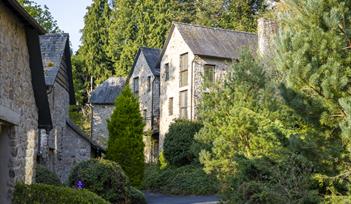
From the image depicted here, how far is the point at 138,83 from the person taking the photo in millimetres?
38875

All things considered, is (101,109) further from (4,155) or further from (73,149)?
(4,155)

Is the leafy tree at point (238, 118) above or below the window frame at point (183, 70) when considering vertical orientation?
below

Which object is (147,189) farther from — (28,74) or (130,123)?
(28,74)

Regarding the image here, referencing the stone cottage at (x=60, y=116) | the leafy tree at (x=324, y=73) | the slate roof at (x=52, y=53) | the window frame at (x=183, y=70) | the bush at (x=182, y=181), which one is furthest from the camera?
the window frame at (x=183, y=70)

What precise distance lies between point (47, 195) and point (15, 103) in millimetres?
1957

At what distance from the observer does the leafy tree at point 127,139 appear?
925 inches

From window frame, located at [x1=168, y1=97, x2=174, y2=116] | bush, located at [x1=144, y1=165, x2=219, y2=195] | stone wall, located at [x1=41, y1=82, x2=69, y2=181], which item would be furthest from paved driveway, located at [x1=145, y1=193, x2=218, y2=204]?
window frame, located at [x1=168, y1=97, x2=174, y2=116]

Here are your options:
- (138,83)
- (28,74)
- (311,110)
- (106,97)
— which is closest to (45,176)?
(28,74)

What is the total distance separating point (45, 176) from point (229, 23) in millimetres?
32348

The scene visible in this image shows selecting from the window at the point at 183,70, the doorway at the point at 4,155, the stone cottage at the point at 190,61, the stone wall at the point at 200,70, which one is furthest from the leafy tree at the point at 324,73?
the window at the point at 183,70

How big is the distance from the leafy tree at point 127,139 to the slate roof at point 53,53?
3.32 meters

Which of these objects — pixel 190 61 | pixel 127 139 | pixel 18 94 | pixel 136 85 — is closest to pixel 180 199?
pixel 127 139

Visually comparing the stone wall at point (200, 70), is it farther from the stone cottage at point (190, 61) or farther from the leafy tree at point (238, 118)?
the leafy tree at point (238, 118)

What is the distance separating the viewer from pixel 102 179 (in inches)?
656
